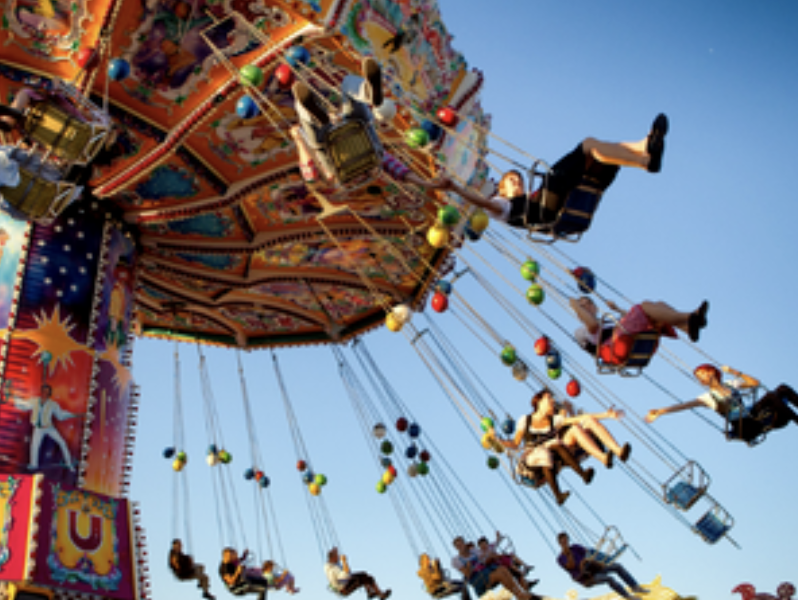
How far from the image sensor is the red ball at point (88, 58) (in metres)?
9.24

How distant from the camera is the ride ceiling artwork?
910 cm

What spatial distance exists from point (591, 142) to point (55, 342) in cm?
622

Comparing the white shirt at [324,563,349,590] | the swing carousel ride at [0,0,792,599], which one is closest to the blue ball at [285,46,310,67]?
the swing carousel ride at [0,0,792,599]

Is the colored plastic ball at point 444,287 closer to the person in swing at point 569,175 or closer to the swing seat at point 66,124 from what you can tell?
the person in swing at point 569,175

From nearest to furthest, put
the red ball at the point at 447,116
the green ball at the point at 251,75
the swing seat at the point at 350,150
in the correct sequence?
the swing seat at the point at 350,150, the green ball at the point at 251,75, the red ball at the point at 447,116

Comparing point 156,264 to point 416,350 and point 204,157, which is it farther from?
point 416,350

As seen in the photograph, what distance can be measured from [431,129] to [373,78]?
1.61 m

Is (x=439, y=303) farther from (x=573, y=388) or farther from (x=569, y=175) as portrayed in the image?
(x=569, y=175)

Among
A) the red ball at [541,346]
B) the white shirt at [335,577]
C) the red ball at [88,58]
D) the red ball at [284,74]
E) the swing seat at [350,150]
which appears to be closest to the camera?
the swing seat at [350,150]

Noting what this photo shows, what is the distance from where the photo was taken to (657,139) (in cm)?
731

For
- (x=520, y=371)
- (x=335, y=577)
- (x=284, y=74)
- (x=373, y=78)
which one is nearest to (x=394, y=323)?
(x=520, y=371)

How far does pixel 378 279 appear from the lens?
13.6 meters

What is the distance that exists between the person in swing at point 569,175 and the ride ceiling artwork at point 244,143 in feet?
3.90

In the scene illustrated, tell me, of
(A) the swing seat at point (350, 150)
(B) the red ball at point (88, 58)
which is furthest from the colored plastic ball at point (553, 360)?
(B) the red ball at point (88, 58)
